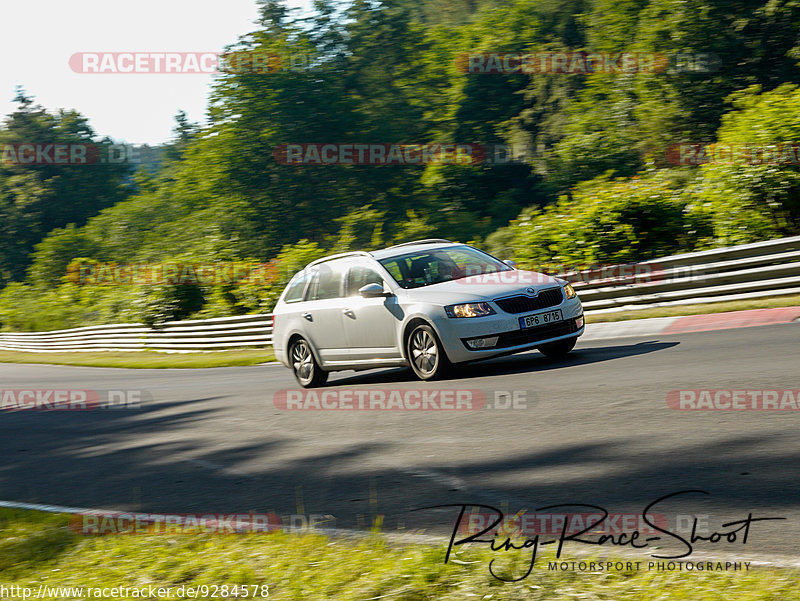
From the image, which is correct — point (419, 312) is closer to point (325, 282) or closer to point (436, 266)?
point (436, 266)

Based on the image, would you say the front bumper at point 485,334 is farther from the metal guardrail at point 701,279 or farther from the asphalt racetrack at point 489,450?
the metal guardrail at point 701,279

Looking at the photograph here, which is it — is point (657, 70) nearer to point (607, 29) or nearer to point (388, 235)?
point (607, 29)

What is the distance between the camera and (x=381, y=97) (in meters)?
64.2

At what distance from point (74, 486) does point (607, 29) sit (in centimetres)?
4882

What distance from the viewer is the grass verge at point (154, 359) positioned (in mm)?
21297

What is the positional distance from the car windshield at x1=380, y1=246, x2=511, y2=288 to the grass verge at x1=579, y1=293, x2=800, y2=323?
173 inches

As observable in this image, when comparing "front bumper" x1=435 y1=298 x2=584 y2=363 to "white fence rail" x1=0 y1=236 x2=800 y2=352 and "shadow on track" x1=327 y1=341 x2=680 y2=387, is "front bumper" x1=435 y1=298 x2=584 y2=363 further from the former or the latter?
"white fence rail" x1=0 y1=236 x2=800 y2=352
